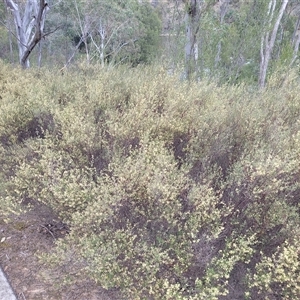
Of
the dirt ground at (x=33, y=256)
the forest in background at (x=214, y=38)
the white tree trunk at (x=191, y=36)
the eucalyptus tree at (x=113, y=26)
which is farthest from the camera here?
the eucalyptus tree at (x=113, y=26)

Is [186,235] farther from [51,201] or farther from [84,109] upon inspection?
[84,109]

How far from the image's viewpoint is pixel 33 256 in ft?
8.94

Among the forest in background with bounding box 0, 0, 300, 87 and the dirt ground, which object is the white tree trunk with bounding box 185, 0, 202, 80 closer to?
the forest in background with bounding box 0, 0, 300, 87

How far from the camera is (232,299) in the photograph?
2043 mm

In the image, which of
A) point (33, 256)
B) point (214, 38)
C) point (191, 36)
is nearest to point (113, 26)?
point (214, 38)

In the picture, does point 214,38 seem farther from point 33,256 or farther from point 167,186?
point 33,256

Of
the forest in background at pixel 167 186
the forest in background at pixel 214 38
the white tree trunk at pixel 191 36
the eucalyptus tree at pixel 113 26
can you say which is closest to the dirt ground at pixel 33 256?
the forest in background at pixel 167 186

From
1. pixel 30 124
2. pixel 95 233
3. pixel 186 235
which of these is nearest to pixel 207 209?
pixel 186 235

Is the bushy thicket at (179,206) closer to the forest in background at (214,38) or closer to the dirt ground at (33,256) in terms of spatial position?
the dirt ground at (33,256)

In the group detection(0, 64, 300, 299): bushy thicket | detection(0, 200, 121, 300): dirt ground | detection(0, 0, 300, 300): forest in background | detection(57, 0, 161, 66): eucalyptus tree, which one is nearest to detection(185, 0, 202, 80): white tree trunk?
detection(0, 0, 300, 300): forest in background

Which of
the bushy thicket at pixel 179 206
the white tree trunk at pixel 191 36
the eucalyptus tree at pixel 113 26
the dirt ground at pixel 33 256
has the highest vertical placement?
the eucalyptus tree at pixel 113 26

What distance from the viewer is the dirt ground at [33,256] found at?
2.34m

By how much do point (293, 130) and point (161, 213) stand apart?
5.35ft

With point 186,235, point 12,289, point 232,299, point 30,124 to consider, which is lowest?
point 12,289
